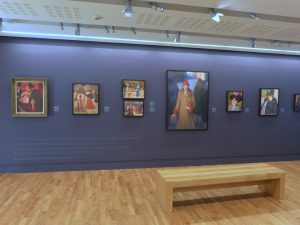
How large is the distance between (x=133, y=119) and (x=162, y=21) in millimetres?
2516

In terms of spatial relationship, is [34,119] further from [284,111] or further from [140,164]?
[284,111]

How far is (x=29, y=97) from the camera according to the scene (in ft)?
16.7

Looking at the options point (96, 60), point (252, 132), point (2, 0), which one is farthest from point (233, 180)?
point (2, 0)

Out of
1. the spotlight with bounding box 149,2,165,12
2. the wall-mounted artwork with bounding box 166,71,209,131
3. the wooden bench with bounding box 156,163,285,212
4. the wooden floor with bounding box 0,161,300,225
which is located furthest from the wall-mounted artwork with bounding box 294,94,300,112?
the spotlight with bounding box 149,2,165,12

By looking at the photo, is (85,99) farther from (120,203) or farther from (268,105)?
(268,105)

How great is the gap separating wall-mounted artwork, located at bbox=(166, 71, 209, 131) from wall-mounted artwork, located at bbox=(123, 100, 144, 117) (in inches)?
25.5

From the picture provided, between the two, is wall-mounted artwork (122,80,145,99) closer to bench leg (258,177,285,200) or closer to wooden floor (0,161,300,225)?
wooden floor (0,161,300,225)

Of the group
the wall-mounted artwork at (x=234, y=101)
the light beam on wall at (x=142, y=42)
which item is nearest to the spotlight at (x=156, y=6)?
the light beam on wall at (x=142, y=42)

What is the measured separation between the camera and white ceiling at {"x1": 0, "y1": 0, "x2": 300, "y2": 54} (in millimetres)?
3062

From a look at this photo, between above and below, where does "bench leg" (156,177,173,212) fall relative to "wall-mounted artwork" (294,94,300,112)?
below

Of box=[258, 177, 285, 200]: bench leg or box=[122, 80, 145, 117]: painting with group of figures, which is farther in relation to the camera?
box=[122, 80, 145, 117]: painting with group of figures

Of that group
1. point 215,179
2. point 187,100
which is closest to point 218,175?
point 215,179

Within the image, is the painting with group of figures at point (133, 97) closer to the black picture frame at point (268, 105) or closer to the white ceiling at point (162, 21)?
the white ceiling at point (162, 21)

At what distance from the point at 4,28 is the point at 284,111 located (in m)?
6.75
